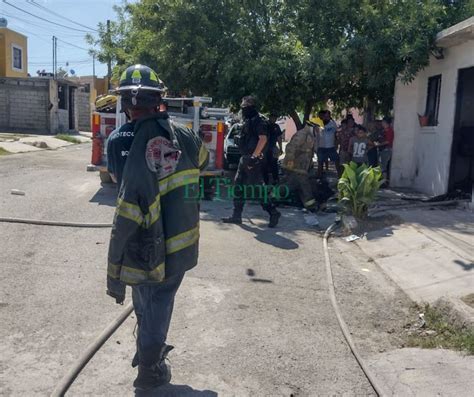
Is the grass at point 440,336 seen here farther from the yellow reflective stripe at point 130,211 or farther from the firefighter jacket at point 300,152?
the firefighter jacket at point 300,152

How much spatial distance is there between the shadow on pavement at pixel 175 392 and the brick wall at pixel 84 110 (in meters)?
32.3

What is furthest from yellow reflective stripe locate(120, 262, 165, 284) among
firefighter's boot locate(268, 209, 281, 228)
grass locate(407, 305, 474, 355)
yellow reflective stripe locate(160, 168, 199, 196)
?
firefighter's boot locate(268, 209, 281, 228)

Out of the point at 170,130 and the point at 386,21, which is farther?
the point at 386,21

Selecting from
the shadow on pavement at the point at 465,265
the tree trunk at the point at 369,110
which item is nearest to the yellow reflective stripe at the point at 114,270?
the shadow on pavement at the point at 465,265

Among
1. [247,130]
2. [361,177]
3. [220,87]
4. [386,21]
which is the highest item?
[386,21]

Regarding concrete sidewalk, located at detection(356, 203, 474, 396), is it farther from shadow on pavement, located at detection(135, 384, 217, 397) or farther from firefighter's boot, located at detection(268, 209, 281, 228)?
firefighter's boot, located at detection(268, 209, 281, 228)

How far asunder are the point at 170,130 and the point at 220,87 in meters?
8.68

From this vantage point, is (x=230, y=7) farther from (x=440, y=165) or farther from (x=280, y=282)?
(x=280, y=282)

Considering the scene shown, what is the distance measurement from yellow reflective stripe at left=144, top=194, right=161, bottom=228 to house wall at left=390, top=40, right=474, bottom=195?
8397mm

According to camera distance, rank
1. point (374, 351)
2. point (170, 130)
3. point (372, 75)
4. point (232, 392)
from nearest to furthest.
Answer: point (170, 130)
point (232, 392)
point (374, 351)
point (372, 75)

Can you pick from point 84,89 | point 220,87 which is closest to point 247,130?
point 220,87

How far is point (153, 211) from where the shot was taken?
2764 mm

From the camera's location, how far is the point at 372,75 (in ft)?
36.5

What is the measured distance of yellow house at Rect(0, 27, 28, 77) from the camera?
29.5 m
